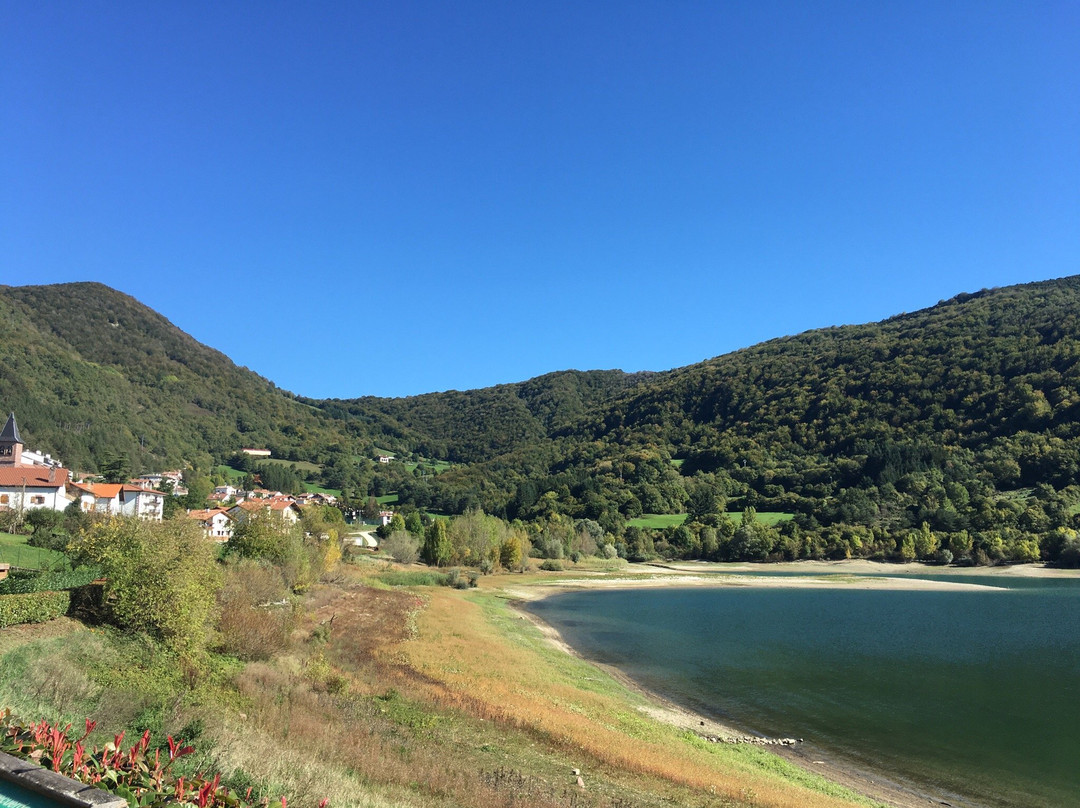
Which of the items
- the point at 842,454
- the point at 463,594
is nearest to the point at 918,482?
the point at 842,454

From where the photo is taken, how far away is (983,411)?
150m

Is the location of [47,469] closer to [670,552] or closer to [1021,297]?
[670,552]

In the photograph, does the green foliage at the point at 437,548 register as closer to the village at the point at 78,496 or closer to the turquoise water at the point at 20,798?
the village at the point at 78,496

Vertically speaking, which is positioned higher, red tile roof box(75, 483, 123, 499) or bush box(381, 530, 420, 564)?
red tile roof box(75, 483, 123, 499)

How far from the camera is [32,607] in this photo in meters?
17.4

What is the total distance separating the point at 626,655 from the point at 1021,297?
216 metres

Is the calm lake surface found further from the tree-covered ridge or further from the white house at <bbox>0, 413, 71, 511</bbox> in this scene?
the tree-covered ridge

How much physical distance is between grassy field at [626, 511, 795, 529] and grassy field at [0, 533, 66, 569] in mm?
107470

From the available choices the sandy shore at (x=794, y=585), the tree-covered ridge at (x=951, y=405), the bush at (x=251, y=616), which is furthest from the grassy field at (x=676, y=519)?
the bush at (x=251, y=616)

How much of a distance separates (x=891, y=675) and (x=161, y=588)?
33.4m

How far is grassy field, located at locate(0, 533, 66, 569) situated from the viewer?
3109cm

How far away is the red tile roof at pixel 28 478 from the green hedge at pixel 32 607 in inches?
2101

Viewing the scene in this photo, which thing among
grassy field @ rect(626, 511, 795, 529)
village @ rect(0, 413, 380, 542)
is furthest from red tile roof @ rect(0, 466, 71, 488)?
grassy field @ rect(626, 511, 795, 529)

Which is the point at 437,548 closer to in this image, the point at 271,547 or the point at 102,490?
the point at 102,490
